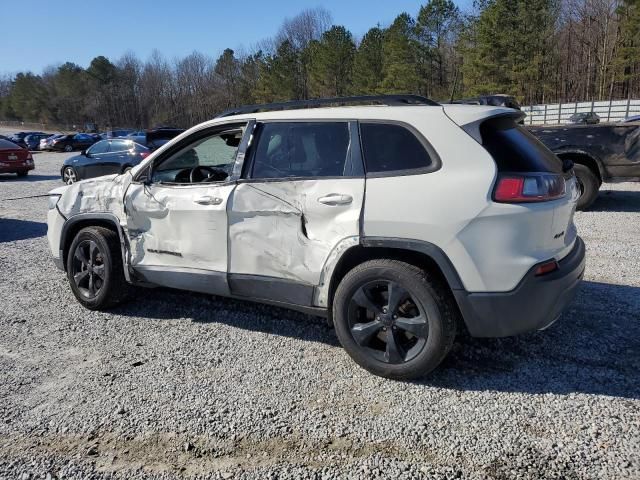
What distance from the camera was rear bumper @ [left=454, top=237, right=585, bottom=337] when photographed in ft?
9.53

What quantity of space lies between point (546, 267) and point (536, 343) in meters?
1.00

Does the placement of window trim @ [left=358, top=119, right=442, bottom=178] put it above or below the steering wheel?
above

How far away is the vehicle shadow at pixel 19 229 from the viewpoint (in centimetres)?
823

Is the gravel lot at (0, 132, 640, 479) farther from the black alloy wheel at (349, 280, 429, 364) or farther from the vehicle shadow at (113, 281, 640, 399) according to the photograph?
the black alloy wheel at (349, 280, 429, 364)

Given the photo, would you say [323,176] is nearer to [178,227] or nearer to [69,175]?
[178,227]

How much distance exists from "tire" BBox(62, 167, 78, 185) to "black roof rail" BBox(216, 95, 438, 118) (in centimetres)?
1256

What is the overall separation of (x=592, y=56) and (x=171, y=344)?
216ft

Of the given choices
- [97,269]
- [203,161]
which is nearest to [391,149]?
[203,161]

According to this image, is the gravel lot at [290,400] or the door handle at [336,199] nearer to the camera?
the gravel lot at [290,400]

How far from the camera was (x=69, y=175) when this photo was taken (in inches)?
593

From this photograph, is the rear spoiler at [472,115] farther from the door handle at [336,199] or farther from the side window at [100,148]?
the side window at [100,148]

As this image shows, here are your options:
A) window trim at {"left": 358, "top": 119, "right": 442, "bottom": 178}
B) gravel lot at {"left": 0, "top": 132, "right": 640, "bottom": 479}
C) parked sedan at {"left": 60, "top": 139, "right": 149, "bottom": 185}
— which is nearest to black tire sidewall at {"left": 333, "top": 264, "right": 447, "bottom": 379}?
gravel lot at {"left": 0, "top": 132, "right": 640, "bottom": 479}

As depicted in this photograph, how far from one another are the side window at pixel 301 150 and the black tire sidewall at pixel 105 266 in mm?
1669

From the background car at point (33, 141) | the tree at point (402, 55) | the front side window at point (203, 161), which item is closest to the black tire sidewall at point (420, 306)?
the front side window at point (203, 161)
